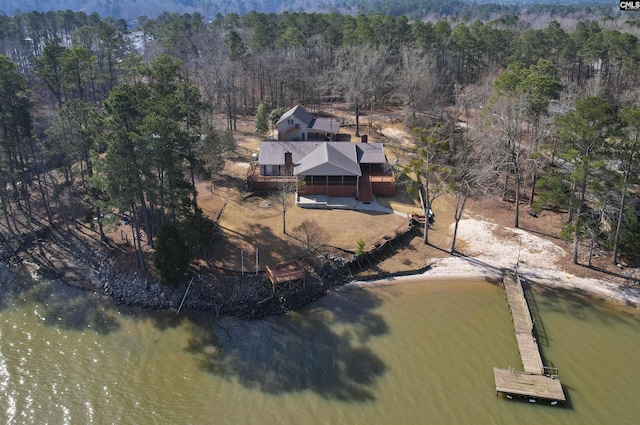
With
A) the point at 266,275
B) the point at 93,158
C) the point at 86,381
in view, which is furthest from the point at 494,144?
the point at 86,381

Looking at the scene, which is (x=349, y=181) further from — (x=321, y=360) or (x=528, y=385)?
(x=528, y=385)

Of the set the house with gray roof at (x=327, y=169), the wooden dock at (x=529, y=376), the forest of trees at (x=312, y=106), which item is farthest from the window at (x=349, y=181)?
the wooden dock at (x=529, y=376)

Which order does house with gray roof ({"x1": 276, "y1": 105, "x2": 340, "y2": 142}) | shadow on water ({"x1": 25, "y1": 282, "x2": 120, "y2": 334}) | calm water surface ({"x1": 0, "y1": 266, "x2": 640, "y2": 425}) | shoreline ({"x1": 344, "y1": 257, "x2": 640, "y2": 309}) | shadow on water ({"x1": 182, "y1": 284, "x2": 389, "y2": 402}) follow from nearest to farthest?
calm water surface ({"x1": 0, "y1": 266, "x2": 640, "y2": 425}) → shadow on water ({"x1": 182, "y1": 284, "x2": 389, "y2": 402}) → shadow on water ({"x1": 25, "y1": 282, "x2": 120, "y2": 334}) → shoreline ({"x1": 344, "y1": 257, "x2": 640, "y2": 309}) → house with gray roof ({"x1": 276, "y1": 105, "x2": 340, "y2": 142})

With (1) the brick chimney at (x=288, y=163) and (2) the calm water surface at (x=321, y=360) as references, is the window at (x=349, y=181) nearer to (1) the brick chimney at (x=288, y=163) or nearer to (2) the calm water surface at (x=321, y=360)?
(1) the brick chimney at (x=288, y=163)

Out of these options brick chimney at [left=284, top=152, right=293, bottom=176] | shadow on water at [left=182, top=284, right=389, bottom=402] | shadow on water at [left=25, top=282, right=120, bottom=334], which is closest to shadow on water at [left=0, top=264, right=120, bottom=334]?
shadow on water at [left=25, top=282, right=120, bottom=334]

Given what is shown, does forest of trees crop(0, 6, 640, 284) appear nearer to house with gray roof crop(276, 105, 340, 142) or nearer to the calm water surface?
the calm water surface

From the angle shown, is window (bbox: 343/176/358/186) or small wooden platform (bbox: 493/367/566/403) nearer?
small wooden platform (bbox: 493/367/566/403)
